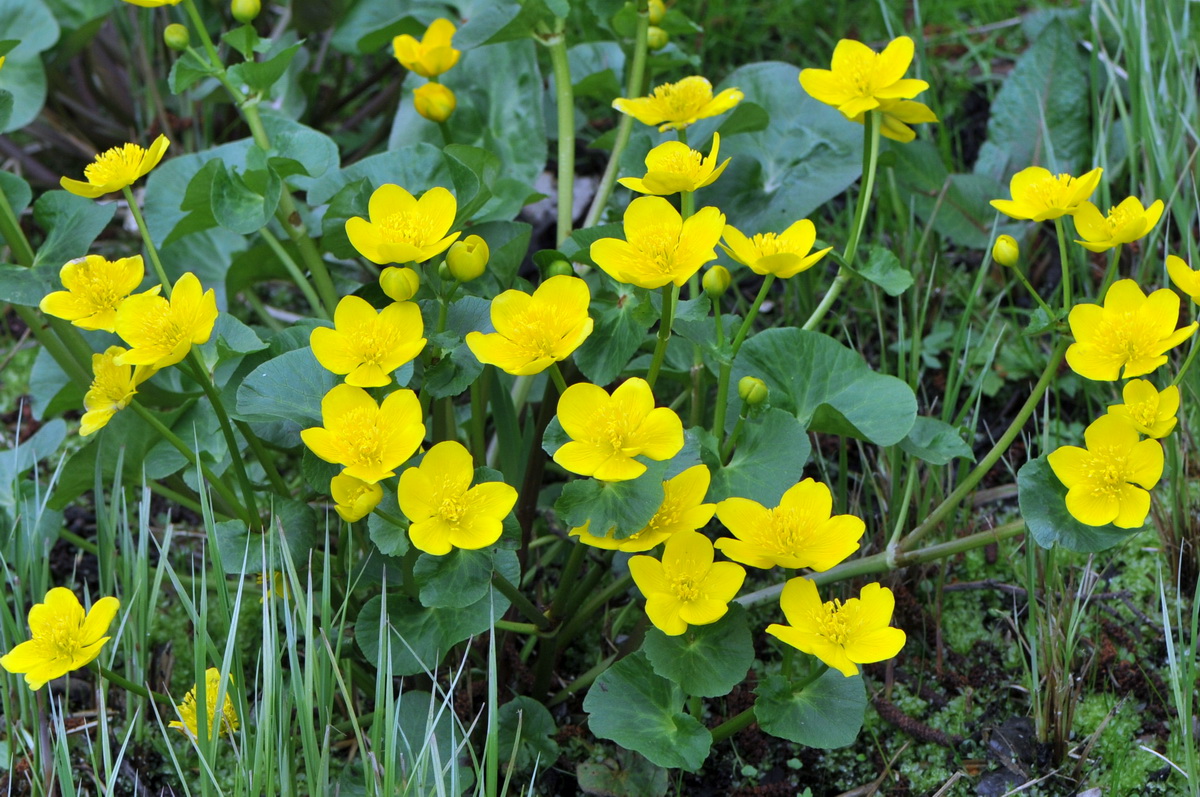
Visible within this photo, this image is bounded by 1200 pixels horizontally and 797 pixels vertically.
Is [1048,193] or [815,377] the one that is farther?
[815,377]

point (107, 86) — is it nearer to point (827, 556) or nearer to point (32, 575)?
point (32, 575)

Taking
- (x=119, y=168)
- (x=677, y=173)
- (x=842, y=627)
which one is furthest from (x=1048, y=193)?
(x=119, y=168)

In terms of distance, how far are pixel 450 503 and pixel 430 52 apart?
35.9 inches

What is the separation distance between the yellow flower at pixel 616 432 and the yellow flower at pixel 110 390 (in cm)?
48

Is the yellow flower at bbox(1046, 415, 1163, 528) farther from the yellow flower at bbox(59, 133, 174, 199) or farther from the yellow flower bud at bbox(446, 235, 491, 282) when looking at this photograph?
the yellow flower at bbox(59, 133, 174, 199)

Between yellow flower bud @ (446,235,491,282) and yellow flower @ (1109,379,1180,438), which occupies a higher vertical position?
yellow flower bud @ (446,235,491,282)

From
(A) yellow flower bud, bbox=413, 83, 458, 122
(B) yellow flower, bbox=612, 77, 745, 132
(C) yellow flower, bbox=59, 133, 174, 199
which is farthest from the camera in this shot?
(A) yellow flower bud, bbox=413, 83, 458, 122

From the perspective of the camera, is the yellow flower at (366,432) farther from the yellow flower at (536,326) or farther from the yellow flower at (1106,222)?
the yellow flower at (1106,222)

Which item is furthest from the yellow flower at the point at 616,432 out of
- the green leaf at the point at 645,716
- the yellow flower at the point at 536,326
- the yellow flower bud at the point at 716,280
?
the green leaf at the point at 645,716

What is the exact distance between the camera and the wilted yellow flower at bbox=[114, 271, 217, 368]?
112 cm

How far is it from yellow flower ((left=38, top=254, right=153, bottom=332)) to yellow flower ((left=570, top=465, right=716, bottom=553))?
582mm

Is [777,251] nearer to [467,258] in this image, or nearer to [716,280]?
[716,280]

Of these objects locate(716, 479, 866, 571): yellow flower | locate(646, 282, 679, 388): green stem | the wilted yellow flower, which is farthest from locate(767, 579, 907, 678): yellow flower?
the wilted yellow flower

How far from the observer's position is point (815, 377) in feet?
4.51
